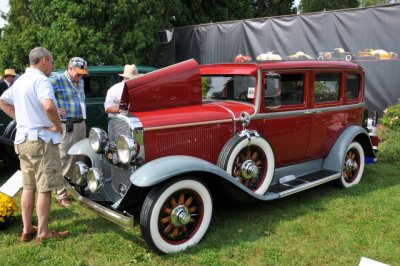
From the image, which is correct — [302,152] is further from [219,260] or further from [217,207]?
[219,260]

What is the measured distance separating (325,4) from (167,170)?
24.2 meters

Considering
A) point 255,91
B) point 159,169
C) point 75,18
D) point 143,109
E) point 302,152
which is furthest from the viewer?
point 75,18

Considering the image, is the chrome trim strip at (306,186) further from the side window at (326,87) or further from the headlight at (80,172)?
the headlight at (80,172)

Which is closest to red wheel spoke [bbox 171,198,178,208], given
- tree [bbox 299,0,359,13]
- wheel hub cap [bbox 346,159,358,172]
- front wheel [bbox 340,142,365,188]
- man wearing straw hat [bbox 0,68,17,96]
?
front wheel [bbox 340,142,365,188]

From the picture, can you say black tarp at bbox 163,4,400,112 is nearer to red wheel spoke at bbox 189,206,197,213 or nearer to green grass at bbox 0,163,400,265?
green grass at bbox 0,163,400,265

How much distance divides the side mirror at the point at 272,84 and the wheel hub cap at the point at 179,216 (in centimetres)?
159

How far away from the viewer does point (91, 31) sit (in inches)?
373

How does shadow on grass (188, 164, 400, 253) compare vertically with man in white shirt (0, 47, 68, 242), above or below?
below

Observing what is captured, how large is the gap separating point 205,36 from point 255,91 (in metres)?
6.82

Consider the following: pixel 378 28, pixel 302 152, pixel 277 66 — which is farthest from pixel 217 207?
pixel 378 28

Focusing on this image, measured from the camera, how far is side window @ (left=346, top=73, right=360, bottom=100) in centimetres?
514

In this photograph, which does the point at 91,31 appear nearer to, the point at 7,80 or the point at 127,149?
the point at 7,80

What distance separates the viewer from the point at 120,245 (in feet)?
11.5

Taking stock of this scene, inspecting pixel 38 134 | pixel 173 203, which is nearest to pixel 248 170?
pixel 173 203
